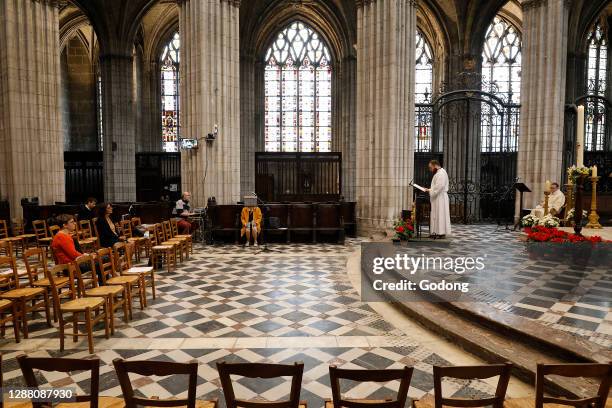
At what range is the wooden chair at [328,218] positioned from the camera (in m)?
13.5

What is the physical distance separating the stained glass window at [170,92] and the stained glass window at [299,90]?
5.48 metres

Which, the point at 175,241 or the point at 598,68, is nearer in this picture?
the point at 175,241

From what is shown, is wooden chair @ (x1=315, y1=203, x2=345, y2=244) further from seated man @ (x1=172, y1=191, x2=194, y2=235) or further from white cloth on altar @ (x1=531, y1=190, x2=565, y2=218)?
white cloth on altar @ (x1=531, y1=190, x2=565, y2=218)

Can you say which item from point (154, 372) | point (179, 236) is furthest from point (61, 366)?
point (179, 236)

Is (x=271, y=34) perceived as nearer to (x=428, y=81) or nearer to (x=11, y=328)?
(x=428, y=81)

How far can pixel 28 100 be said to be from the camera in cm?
1374

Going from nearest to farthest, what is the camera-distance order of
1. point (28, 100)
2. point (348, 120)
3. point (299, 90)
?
point (28, 100) → point (348, 120) → point (299, 90)

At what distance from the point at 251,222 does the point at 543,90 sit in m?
10.9

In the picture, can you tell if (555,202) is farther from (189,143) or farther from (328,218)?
(189,143)

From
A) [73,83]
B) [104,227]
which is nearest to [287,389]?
[104,227]

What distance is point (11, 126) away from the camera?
13.6 metres

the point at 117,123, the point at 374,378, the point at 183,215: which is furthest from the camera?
the point at 117,123

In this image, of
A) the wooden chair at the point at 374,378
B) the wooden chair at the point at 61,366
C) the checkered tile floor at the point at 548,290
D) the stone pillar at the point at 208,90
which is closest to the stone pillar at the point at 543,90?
the checkered tile floor at the point at 548,290

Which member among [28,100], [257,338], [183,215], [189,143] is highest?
[28,100]
